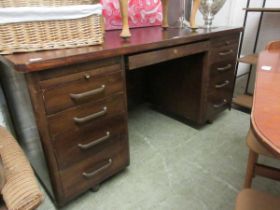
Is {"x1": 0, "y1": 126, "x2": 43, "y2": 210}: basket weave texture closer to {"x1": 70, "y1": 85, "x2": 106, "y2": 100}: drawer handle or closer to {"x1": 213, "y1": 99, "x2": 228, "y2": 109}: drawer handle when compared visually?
{"x1": 70, "y1": 85, "x2": 106, "y2": 100}: drawer handle

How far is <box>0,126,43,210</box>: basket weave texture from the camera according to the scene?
639 millimetres

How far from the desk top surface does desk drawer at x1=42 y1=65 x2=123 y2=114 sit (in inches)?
24.0

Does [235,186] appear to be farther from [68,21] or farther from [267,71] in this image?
[68,21]

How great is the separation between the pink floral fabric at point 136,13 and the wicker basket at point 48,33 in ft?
1.99

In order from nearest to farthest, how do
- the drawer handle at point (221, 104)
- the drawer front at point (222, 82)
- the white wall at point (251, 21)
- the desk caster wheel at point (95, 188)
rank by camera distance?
the desk caster wheel at point (95, 188), the drawer front at point (222, 82), the drawer handle at point (221, 104), the white wall at point (251, 21)

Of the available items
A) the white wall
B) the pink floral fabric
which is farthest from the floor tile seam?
the white wall

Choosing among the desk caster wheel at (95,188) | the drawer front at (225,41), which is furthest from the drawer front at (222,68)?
the desk caster wheel at (95,188)

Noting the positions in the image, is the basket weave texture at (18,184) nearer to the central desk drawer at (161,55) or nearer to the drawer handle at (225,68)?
the central desk drawer at (161,55)

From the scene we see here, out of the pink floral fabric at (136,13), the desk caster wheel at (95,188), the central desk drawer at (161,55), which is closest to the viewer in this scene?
the central desk drawer at (161,55)

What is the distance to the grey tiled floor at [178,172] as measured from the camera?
1183mm

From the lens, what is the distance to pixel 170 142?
1688 millimetres

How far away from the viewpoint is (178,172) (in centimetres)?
139

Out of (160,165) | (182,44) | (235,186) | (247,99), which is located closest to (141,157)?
(160,165)

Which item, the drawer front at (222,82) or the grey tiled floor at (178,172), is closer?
the grey tiled floor at (178,172)
